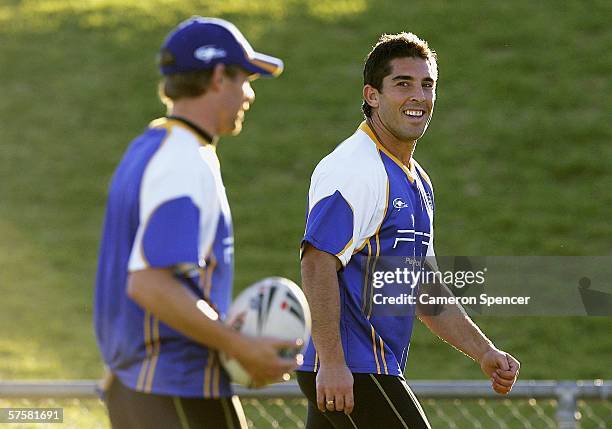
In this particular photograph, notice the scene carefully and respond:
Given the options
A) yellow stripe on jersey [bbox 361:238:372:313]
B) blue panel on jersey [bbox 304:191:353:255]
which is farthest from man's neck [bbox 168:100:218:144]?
yellow stripe on jersey [bbox 361:238:372:313]

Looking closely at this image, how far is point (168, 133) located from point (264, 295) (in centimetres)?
58

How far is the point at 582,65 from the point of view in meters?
16.2

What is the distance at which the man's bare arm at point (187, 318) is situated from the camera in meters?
3.75

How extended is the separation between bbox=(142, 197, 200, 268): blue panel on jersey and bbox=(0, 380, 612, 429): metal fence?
317 cm

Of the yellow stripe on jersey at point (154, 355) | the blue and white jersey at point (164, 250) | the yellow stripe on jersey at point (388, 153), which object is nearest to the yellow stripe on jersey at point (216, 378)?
the blue and white jersey at point (164, 250)

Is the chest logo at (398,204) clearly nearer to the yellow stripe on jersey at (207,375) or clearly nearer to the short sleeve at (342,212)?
the short sleeve at (342,212)

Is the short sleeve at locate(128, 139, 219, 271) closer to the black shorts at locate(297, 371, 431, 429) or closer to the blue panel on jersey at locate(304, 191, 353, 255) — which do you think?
the blue panel on jersey at locate(304, 191, 353, 255)

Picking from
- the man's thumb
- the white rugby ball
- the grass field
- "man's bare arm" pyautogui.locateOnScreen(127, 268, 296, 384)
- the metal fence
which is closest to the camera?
"man's bare arm" pyautogui.locateOnScreen(127, 268, 296, 384)

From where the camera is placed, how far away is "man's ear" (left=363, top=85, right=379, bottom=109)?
5.64 meters

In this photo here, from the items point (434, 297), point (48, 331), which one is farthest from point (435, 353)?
point (434, 297)

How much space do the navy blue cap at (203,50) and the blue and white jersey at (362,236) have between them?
122 cm

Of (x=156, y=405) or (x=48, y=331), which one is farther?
(x=48, y=331)

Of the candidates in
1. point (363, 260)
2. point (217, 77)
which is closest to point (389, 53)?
point (363, 260)

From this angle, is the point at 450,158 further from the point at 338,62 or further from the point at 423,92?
the point at 423,92
